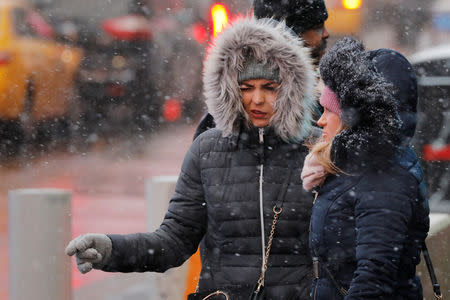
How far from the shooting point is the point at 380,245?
2.41 m

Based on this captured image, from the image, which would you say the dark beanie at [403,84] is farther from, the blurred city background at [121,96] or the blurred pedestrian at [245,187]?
the blurred city background at [121,96]

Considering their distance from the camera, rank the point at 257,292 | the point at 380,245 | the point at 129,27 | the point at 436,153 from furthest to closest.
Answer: the point at 129,27
the point at 436,153
the point at 257,292
the point at 380,245

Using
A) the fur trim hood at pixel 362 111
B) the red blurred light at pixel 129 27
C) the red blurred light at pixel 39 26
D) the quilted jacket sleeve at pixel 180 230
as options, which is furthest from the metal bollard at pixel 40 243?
the red blurred light at pixel 129 27

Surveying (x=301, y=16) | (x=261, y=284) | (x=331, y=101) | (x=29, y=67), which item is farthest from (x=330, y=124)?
(x=29, y=67)

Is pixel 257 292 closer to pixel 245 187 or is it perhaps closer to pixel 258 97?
pixel 245 187

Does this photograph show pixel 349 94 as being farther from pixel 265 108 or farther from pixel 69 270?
pixel 69 270

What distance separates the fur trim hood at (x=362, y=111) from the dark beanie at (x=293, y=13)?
4.97 ft

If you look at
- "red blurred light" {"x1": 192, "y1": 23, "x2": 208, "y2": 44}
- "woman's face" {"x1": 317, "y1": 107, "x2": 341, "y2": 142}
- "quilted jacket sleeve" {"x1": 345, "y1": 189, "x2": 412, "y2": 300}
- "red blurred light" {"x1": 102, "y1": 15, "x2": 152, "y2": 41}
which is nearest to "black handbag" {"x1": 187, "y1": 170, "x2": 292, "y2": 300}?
"woman's face" {"x1": 317, "y1": 107, "x2": 341, "y2": 142}

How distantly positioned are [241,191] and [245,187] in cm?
2

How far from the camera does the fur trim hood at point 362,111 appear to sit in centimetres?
254

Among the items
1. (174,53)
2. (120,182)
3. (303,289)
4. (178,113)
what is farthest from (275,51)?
(174,53)

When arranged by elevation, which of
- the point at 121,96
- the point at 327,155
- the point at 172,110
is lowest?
the point at 327,155

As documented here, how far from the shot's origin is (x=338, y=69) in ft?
8.62

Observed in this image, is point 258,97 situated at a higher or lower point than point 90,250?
higher
